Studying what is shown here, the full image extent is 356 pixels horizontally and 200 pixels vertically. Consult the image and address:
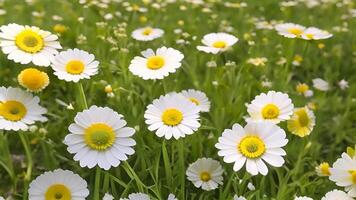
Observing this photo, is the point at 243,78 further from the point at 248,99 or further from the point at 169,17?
the point at 169,17

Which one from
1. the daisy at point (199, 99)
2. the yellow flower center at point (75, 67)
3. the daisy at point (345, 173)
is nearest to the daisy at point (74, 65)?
the yellow flower center at point (75, 67)

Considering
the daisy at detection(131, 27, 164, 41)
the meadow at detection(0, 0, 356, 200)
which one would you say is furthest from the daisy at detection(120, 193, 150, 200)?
the daisy at detection(131, 27, 164, 41)

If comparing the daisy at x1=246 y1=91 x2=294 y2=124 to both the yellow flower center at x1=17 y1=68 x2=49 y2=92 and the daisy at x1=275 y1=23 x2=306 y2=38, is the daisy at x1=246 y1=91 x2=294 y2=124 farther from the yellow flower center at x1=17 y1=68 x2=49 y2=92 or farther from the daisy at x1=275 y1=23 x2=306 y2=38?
the yellow flower center at x1=17 y1=68 x2=49 y2=92

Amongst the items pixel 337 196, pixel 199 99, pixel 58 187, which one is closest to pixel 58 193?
pixel 58 187

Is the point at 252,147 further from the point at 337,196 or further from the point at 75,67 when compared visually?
the point at 75,67

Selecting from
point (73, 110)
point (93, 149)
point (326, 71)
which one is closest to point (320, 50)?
point (326, 71)

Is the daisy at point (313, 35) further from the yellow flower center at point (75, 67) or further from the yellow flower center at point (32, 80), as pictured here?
the yellow flower center at point (32, 80)
